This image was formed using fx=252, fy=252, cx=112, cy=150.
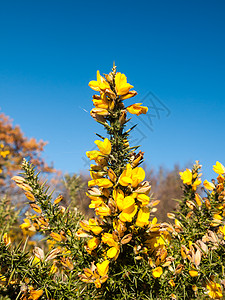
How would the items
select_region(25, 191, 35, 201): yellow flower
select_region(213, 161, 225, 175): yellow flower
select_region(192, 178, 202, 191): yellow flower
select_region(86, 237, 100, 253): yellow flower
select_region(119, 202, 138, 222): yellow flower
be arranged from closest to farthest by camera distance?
select_region(119, 202, 138, 222): yellow flower → select_region(86, 237, 100, 253): yellow flower → select_region(25, 191, 35, 201): yellow flower → select_region(213, 161, 225, 175): yellow flower → select_region(192, 178, 202, 191): yellow flower

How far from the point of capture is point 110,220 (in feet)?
3.13

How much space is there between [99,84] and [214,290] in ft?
3.43

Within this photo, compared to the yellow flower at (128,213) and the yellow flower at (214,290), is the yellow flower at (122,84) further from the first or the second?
the yellow flower at (214,290)

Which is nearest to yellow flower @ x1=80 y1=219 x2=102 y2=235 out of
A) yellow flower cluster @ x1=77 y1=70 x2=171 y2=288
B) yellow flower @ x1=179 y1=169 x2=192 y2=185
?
yellow flower cluster @ x1=77 y1=70 x2=171 y2=288

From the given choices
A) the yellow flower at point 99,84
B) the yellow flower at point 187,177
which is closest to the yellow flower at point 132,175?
the yellow flower at point 99,84

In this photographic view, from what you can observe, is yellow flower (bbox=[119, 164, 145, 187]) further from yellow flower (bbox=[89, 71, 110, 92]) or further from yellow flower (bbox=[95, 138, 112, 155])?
yellow flower (bbox=[89, 71, 110, 92])

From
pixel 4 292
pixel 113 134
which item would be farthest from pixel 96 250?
pixel 113 134

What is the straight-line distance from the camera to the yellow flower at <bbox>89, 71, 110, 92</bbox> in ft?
3.13

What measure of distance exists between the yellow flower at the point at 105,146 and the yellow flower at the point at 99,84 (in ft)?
0.66

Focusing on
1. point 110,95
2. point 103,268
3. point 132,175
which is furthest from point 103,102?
point 103,268

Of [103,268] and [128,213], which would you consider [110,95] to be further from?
[103,268]

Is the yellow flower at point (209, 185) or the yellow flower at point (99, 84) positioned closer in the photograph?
the yellow flower at point (99, 84)

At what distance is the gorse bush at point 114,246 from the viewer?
933mm

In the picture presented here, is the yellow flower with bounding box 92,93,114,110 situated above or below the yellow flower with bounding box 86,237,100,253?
above
